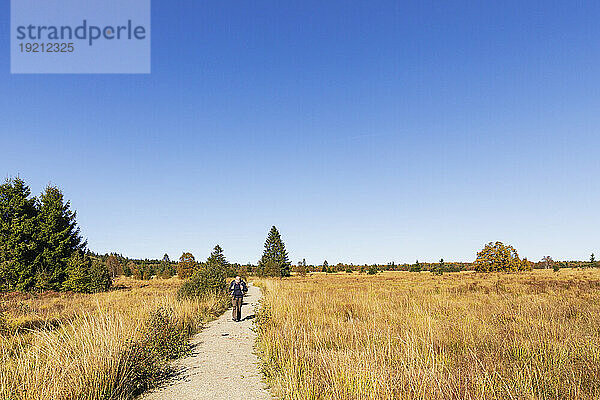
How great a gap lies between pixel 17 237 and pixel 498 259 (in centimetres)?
6981

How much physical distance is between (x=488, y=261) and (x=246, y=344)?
64845 mm

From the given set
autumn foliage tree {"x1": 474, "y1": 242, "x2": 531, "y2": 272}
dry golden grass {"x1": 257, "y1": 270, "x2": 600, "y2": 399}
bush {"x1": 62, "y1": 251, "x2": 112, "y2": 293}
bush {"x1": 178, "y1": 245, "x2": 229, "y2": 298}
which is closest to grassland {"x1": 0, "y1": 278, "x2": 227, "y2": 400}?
dry golden grass {"x1": 257, "y1": 270, "x2": 600, "y2": 399}

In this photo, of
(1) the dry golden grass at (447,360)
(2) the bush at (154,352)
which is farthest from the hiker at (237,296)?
(2) the bush at (154,352)

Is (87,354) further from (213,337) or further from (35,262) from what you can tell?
(35,262)

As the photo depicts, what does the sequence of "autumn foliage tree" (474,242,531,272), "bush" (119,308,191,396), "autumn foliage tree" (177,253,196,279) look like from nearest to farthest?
"bush" (119,308,191,396) < "autumn foliage tree" (177,253,196,279) < "autumn foliage tree" (474,242,531,272)

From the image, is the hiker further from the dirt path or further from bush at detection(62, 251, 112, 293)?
bush at detection(62, 251, 112, 293)

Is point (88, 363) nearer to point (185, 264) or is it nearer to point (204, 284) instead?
point (204, 284)

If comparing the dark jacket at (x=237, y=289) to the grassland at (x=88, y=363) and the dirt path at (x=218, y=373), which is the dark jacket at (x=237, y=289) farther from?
the grassland at (x=88, y=363)

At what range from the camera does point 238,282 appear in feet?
42.9

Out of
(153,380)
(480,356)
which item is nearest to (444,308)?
(480,356)

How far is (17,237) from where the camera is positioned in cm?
2520

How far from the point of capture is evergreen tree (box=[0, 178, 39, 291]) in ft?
81.0

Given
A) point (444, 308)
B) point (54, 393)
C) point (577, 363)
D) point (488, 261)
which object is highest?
point (54, 393)

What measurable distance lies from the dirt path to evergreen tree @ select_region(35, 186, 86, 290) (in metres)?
23.0
